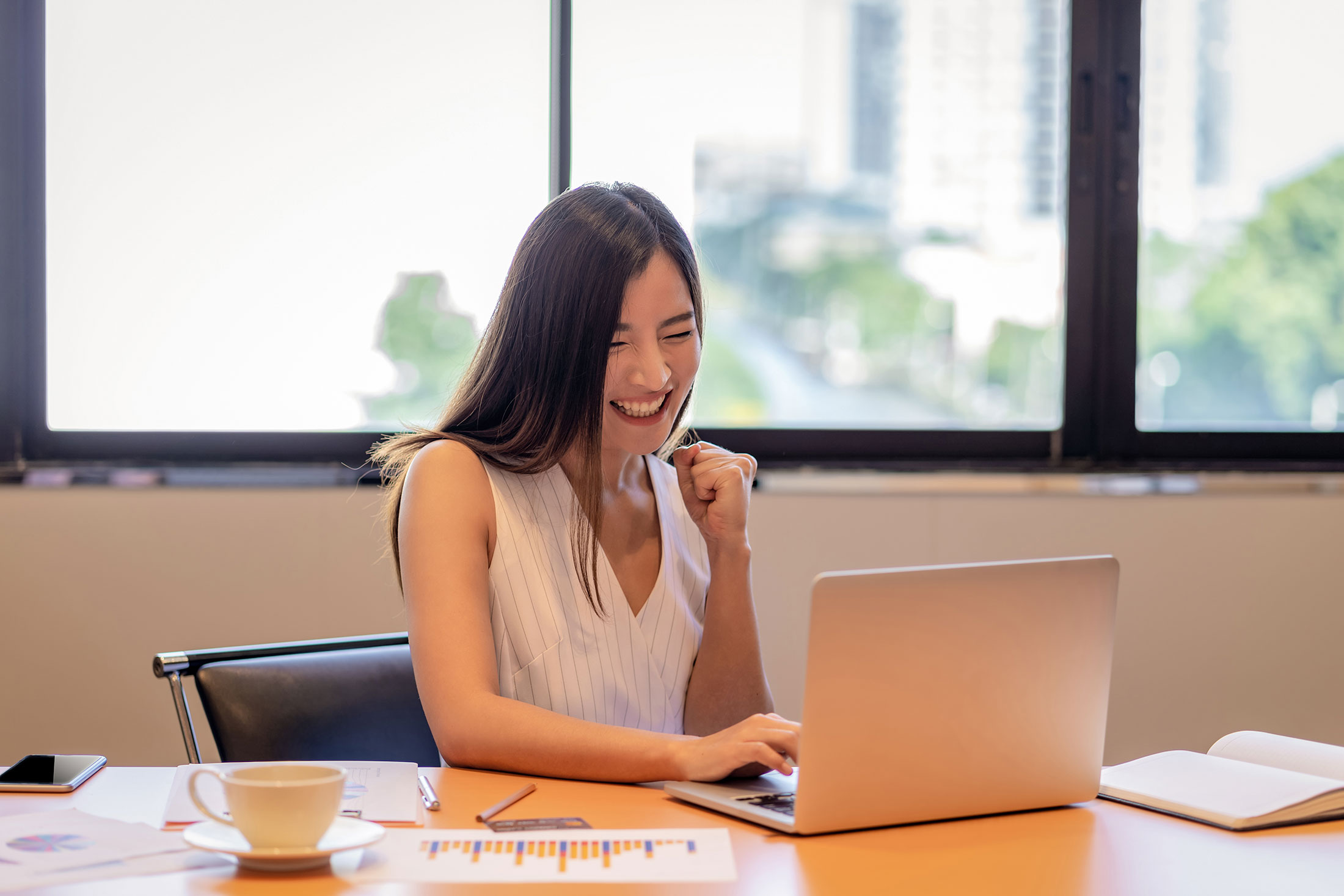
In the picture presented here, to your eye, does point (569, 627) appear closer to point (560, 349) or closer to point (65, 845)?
point (560, 349)

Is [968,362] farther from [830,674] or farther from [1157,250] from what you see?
[830,674]

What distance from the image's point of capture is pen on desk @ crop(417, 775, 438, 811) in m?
1.05

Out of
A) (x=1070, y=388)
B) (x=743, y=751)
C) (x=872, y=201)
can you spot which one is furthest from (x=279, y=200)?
(x=743, y=751)

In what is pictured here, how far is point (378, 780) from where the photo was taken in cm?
111

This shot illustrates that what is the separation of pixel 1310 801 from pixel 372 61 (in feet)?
7.27

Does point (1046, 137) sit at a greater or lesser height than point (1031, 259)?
greater

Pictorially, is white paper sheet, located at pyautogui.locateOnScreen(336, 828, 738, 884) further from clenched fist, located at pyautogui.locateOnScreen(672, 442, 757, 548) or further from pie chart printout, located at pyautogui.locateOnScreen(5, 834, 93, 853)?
clenched fist, located at pyautogui.locateOnScreen(672, 442, 757, 548)

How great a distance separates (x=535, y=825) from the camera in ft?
3.27

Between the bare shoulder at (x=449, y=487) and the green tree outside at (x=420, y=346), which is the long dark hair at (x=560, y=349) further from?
the green tree outside at (x=420, y=346)

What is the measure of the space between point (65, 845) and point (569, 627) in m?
0.69

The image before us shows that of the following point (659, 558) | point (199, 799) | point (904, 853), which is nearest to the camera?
point (199, 799)

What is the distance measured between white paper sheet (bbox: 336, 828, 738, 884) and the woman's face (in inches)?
26.1

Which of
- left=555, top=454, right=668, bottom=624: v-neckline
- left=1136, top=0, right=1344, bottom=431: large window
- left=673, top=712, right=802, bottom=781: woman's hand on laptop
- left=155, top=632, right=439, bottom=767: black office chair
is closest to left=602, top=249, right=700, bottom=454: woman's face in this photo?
Answer: left=555, top=454, right=668, bottom=624: v-neckline

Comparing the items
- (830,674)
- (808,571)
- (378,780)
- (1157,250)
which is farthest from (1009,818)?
(1157,250)
